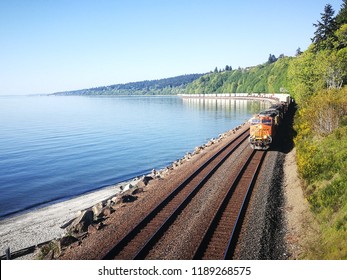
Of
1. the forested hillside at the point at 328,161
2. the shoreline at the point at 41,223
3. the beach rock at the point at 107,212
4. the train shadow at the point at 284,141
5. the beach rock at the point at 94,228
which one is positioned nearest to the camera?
the forested hillside at the point at 328,161

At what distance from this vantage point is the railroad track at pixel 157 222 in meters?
13.8

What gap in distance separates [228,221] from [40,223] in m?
15.0

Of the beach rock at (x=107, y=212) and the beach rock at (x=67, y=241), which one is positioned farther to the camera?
the beach rock at (x=107, y=212)

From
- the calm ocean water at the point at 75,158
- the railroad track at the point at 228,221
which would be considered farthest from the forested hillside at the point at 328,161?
the calm ocean water at the point at 75,158

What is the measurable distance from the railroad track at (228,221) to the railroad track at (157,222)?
Result: 227cm

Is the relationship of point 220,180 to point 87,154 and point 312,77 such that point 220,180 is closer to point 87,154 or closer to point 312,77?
point 87,154

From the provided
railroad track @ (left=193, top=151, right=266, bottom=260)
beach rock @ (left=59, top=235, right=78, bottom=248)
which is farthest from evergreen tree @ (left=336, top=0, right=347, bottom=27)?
beach rock @ (left=59, top=235, right=78, bottom=248)

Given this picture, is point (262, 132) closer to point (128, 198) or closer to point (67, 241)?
point (128, 198)

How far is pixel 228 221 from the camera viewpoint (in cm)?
1634

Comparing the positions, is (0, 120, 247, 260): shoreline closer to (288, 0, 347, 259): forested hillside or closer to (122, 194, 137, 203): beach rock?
(122, 194, 137, 203): beach rock

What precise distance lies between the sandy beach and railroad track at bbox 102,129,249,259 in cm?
681

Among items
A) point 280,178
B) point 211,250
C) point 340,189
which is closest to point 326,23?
point 280,178

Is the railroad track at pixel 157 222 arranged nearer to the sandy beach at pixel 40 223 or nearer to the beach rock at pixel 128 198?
the beach rock at pixel 128 198

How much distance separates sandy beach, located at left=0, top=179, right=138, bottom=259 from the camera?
20327 millimetres
